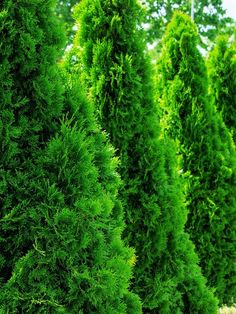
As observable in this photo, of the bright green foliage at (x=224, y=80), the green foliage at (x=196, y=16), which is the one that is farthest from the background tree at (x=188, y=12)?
the bright green foliage at (x=224, y=80)

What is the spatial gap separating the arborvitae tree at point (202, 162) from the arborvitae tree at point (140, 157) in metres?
2.18

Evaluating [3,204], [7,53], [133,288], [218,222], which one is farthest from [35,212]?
[218,222]

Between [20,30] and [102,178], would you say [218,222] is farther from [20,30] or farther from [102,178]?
[20,30]

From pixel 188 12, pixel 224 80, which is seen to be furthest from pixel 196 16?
pixel 224 80

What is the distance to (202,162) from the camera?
8.12 metres

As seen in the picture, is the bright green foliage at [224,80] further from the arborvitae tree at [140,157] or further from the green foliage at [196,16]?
the green foliage at [196,16]

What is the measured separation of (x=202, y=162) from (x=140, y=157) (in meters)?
2.79

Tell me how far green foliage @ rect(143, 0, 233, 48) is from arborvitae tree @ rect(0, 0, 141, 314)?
87.3ft

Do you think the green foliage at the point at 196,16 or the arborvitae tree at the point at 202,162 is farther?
the green foliage at the point at 196,16

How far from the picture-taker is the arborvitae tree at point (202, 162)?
8023 mm

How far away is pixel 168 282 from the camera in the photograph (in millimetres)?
5254

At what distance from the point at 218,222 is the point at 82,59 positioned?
3525 millimetres

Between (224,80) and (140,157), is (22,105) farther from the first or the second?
(224,80)

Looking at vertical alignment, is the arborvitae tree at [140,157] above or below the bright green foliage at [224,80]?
below
